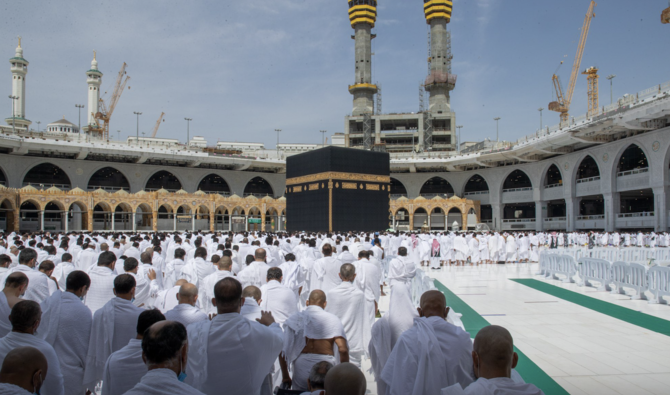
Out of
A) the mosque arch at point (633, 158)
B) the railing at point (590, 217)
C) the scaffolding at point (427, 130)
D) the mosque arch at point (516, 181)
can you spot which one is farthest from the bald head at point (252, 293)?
the scaffolding at point (427, 130)

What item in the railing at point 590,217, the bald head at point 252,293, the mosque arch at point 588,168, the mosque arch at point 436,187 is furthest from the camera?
the mosque arch at point 436,187

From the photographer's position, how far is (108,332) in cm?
296

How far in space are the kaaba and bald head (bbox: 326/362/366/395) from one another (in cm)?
2134

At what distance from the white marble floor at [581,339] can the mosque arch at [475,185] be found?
34678 mm

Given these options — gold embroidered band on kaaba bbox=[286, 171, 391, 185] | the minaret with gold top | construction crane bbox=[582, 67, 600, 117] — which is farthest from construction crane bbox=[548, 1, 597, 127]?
the minaret with gold top

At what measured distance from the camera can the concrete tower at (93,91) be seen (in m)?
62.1

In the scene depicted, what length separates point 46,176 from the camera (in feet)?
116

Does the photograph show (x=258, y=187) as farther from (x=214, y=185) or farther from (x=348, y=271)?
(x=348, y=271)

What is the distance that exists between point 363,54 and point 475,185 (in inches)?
782

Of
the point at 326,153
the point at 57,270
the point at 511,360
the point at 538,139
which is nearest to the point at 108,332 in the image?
the point at 511,360

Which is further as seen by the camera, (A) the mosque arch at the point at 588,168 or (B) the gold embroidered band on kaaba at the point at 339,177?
(A) the mosque arch at the point at 588,168

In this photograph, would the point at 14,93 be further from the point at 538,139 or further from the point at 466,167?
the point at 538,139

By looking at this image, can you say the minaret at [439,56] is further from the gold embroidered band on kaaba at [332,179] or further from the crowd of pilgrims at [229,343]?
the crowd of pilgrims at [229,343]

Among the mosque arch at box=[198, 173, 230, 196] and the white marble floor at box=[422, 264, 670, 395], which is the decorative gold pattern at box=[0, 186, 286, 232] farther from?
the white marble floor at box=[422, 264, 670, 395]
